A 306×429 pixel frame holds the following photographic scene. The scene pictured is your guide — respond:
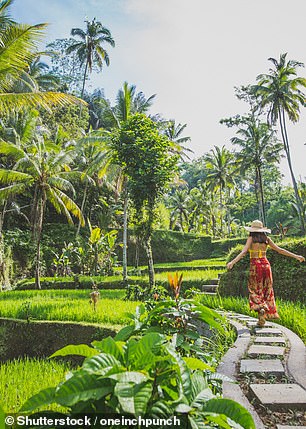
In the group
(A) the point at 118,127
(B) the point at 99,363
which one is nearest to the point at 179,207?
(A) the point at 118,127

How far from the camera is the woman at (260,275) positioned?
4914mm

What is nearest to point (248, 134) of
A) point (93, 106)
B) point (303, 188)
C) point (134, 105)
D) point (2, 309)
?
point (303, 188)

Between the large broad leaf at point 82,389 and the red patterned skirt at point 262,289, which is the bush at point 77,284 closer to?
the red patterned skirt at point 262,289

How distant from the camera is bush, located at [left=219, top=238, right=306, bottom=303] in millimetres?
6738

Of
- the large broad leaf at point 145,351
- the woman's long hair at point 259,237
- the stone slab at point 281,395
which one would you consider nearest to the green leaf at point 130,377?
the large broad leaf at point 145,351

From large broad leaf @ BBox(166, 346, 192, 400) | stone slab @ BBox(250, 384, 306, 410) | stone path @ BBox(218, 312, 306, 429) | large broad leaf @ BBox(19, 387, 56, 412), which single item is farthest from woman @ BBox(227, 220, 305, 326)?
large broad leaf @ BBox(19, 387, 56, 412)

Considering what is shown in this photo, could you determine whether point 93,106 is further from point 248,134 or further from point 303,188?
point 303,188

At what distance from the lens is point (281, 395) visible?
2.34 meters

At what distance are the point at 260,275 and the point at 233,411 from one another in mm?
4105

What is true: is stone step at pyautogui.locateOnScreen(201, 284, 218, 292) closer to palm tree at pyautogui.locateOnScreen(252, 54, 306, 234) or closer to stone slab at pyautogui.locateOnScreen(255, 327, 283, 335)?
stone slab at pyautogui.locateOnScreen(255, 327, 283, 335)

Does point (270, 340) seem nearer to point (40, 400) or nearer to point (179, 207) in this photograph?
point (40, 400)

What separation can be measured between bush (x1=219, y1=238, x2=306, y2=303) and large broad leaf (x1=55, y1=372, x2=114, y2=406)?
6052mm

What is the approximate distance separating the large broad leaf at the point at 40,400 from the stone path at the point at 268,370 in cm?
126

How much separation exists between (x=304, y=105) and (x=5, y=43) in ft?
68.3
